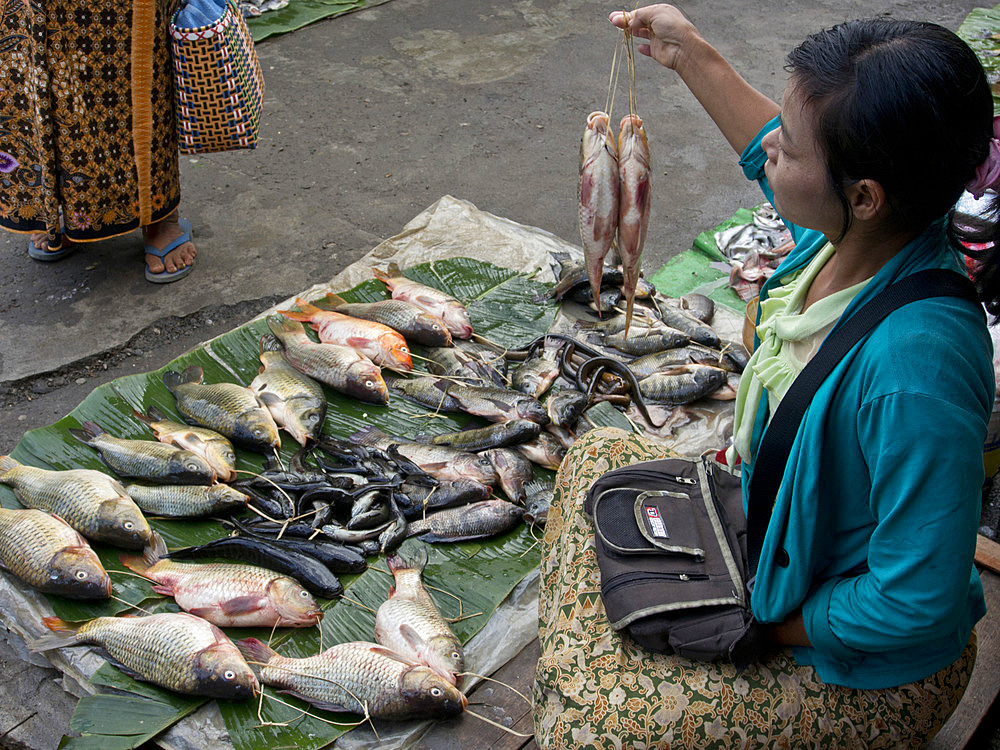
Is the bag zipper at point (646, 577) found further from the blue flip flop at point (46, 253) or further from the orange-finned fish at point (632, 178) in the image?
the blue flip flop at point (46, 253)

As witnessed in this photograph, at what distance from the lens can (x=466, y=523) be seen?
3066mm

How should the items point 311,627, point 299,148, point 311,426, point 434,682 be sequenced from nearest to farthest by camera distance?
point 434,682 < point 311,627 < point 311,426 < point 299,148

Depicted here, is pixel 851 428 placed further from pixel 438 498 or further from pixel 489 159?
pixel 489 159

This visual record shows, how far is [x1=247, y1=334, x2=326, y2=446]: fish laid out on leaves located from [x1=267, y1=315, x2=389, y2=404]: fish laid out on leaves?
46mm

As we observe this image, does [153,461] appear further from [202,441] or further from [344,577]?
Result: [344,577]

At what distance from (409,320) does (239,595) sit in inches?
65.3

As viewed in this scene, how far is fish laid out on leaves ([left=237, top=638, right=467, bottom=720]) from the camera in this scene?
239cm

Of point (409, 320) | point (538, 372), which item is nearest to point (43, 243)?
point (409, 320)

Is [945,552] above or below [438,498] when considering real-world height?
above

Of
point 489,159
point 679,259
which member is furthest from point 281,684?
point 489,159

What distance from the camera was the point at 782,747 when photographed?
183cm

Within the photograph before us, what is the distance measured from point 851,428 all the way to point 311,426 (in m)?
2.33

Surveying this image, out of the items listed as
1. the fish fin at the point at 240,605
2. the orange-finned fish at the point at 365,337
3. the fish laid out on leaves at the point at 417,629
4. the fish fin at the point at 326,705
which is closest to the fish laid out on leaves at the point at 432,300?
the orange-finned fish at the point at 365,337

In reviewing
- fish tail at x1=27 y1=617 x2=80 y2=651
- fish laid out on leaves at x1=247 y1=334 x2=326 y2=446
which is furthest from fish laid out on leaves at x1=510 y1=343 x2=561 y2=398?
fish tail at x1=27 y1=617 x2=80 y2=651
